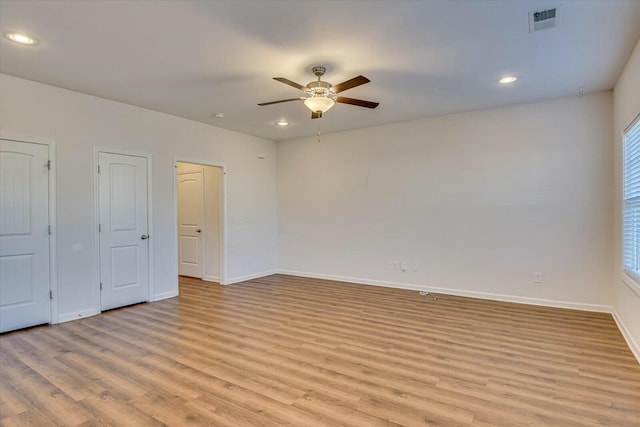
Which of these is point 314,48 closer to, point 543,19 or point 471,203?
point 543,19

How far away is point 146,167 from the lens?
5.11 m

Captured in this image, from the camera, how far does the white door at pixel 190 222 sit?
686 cm

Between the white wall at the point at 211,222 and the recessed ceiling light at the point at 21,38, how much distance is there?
11.1 ft

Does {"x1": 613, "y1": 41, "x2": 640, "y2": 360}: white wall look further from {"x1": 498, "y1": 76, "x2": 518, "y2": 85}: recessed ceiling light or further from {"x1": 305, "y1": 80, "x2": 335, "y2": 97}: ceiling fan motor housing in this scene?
{"x1": 305, "y1": 80, "x2": 335, "y2": 97}: ceiling fan motor housing

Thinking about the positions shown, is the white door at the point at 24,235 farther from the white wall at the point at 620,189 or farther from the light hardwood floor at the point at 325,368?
the white wall at the point at 620,189

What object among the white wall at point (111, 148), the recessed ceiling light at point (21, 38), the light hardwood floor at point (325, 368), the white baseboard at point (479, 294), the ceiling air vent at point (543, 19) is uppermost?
the recessed ceiling light at point (21, 38)

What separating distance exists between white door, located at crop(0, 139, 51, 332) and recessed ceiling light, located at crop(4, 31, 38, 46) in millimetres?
1295

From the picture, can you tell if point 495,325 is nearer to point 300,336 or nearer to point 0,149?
point 300,336

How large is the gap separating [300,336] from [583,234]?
3825 mm

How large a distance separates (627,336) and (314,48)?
13.4 feet

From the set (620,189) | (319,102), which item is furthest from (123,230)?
(620,189)

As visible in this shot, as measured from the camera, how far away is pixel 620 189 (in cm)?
396

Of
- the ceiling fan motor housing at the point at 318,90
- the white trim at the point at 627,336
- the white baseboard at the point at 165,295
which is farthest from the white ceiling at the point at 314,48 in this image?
the white baseboard at the point at 165,295

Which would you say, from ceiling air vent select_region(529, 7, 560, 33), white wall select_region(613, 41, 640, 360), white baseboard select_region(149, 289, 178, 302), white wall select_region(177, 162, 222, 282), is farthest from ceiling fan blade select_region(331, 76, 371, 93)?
white baseboard select_region(149, 289, 178, 302)
